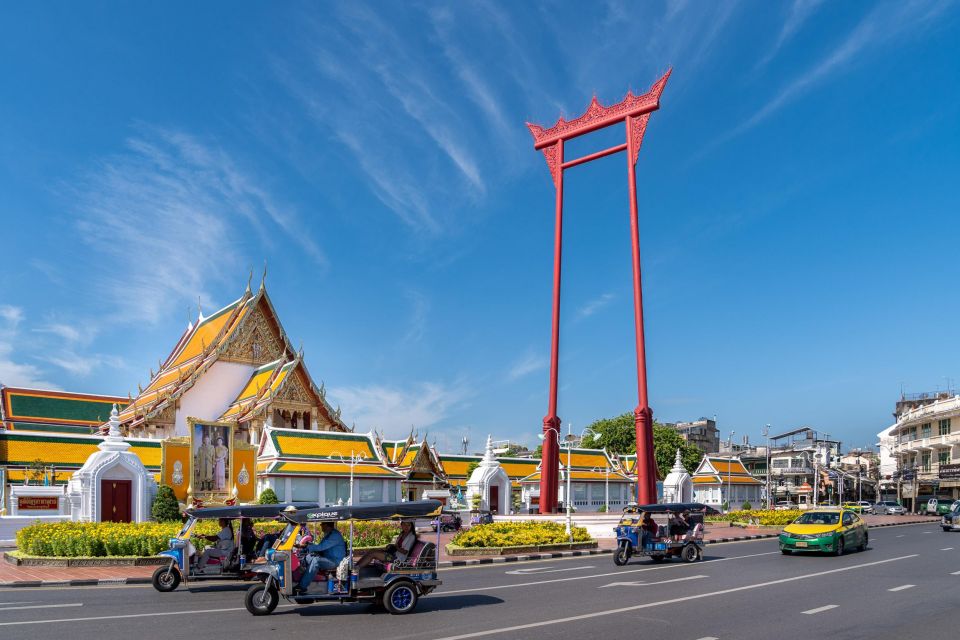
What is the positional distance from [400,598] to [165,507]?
21.1 meters

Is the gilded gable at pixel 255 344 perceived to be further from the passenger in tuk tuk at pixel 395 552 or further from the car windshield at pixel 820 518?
the passenger in tuk tuk at pixel 395 552

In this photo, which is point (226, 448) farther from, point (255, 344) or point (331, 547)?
point (331, 547)

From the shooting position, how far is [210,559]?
15828 millimetres

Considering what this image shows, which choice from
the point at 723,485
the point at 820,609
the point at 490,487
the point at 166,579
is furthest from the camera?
the point at 723,485

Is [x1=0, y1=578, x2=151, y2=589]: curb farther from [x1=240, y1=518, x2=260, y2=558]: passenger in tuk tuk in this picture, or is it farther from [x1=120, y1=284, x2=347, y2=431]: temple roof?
[x1=120, y1=284, x2=347, y2=431]: temple roof

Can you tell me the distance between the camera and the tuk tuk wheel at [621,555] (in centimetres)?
2023

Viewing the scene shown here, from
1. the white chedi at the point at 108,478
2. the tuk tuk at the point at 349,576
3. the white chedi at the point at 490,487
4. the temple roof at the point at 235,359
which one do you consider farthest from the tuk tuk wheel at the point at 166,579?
the temple roof at the point at 235,359

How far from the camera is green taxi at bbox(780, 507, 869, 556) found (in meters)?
22.0

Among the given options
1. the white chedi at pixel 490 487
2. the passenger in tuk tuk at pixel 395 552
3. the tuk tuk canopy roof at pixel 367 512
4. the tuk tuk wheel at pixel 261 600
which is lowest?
the white chedi at pixel 490 487

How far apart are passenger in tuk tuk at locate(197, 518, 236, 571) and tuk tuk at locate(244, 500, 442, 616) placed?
152 inches

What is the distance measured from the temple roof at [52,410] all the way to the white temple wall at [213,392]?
7.44 metres

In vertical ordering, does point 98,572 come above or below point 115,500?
below

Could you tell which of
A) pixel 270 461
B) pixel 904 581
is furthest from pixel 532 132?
pixel 904 581

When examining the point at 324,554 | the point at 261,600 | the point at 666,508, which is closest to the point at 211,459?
the point at 666,508
